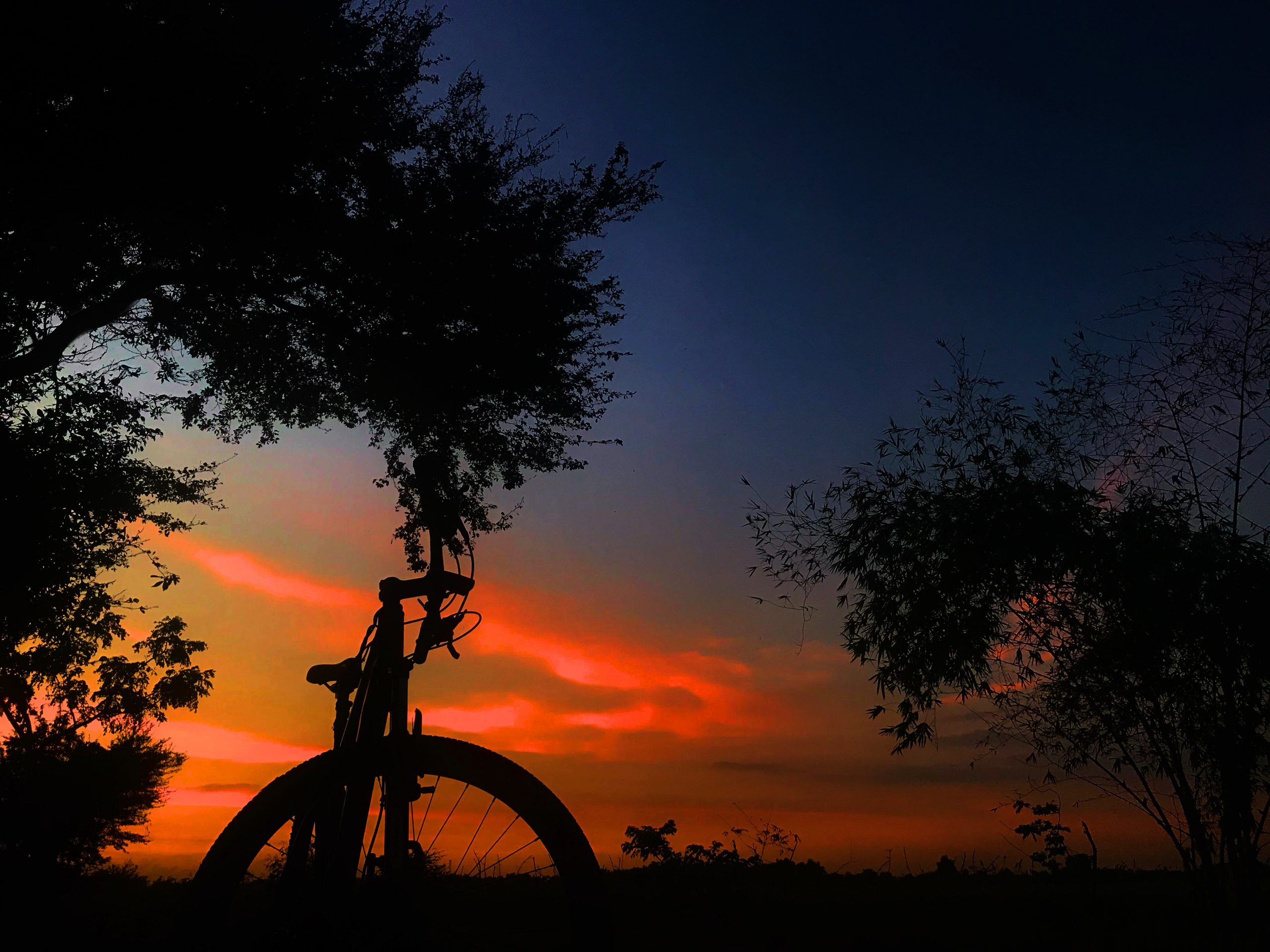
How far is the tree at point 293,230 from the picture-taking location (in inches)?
412

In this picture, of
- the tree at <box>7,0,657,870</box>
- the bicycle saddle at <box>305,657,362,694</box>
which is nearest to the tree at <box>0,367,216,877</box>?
the tree at <box>7,0,657,870</box>

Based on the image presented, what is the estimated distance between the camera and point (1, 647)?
1614cm

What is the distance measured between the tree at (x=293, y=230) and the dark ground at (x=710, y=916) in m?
8.25

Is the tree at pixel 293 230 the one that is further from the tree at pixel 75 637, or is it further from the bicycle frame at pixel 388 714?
the bicycle frame at pixel 388 714

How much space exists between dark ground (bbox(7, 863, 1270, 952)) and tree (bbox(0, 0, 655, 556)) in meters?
8.25

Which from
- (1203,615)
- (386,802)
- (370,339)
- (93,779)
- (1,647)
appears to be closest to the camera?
(386,802)

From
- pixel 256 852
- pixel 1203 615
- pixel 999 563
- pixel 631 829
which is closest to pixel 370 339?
pixel 631 829

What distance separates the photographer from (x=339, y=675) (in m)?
4.38

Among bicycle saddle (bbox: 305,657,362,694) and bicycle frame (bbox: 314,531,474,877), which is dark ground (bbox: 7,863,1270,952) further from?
bicycle saddle (bbox: 305,657,362,694)

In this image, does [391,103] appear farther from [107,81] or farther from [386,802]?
[386,802]

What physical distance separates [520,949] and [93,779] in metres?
22.3

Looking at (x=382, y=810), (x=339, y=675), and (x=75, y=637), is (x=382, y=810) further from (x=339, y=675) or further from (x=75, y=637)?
(x=75, y=637)

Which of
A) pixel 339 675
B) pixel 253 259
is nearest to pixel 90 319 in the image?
pixel 253 259

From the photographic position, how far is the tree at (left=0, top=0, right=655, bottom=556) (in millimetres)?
10469
